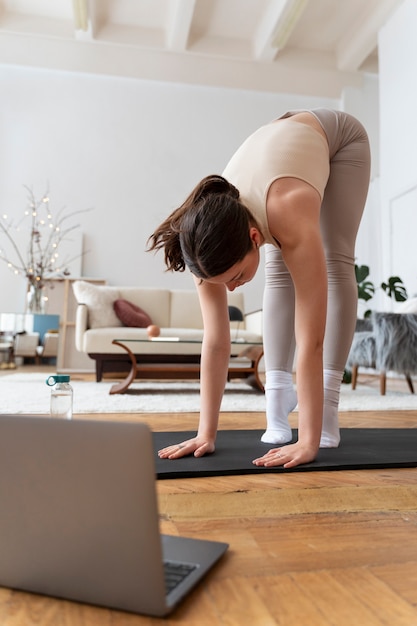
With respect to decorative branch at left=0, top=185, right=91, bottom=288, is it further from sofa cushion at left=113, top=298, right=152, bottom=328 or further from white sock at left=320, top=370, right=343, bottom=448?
white sock at left=320, top=370, right=343, bottom=448

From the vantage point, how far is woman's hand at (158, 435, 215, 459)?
47.9 inches

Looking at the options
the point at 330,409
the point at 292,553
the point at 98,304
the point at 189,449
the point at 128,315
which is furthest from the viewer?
the point at 128,315

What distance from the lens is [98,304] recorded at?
4.13 metres

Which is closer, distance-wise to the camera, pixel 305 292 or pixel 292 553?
pixel 292 553

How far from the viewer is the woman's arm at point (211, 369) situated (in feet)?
4.10

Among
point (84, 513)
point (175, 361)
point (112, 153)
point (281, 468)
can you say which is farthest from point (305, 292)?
point (112, 153)

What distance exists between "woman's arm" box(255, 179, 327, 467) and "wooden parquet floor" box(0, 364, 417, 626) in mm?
83

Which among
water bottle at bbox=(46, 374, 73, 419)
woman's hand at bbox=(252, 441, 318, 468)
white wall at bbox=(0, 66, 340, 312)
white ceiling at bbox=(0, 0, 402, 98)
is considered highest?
white ceiling at bbox=(0, 0, 402, 98)

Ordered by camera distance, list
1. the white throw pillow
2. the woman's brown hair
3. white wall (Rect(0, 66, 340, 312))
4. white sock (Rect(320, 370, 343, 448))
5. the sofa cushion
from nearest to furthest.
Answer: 1. the woman's brown hair
2. white sock (Rect(320, 370, 343, 448))
3. the white throw pillow
4. the sofa cushion
5. white wall (Rect(0, 66, 340, 312))

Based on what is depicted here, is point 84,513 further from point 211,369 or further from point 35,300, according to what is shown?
point 35,300

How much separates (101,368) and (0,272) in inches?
105

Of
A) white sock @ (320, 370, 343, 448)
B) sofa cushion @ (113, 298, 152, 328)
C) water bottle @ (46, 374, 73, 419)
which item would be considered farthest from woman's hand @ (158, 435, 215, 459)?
sofa cushion @ (113, 298, 152, 328)

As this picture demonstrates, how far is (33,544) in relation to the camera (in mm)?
535

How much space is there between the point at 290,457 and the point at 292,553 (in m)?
0.49
